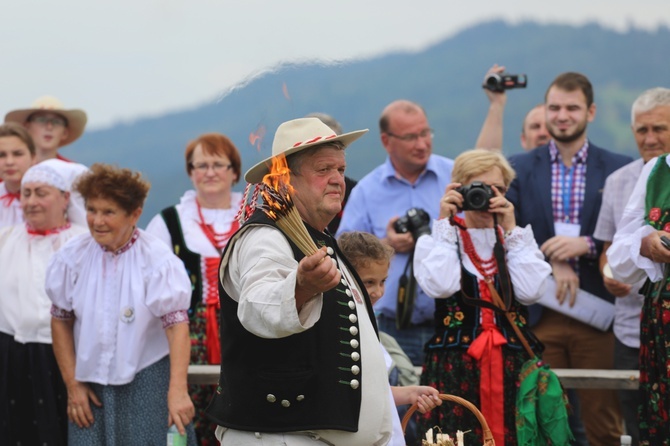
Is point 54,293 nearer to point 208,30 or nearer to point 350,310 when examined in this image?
point 208,30

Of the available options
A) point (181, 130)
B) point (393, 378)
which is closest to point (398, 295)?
point (393, 378)

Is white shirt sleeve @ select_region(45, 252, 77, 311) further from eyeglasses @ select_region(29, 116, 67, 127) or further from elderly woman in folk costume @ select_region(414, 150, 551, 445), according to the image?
eyeglasses @ select_region(29, 116, 67, 127)

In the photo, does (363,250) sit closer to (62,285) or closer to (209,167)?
(62,285)

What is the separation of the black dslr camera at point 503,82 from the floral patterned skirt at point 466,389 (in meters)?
2.47

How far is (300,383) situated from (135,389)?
2.14m

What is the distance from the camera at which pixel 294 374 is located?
375 centimetres

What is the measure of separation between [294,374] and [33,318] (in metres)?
2.93

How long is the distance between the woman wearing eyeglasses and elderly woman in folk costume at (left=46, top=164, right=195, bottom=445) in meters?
0.93

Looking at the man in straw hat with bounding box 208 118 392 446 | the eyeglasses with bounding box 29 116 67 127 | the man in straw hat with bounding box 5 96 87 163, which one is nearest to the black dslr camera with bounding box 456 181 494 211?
the man in straw hat with bounding box 208 118 392 446

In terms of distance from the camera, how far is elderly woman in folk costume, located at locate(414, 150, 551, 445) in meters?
5.52

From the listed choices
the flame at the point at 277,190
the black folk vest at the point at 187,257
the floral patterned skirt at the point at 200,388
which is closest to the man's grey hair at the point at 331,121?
the black folk vest at the point at 187,257

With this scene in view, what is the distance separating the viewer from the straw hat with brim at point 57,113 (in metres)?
8.02

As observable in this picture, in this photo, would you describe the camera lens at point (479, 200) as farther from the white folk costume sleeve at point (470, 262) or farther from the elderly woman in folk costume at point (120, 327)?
the elderly woman in folk costume at point (120, 327)

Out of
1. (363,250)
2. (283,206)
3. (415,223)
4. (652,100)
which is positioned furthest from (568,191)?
(283,206)
